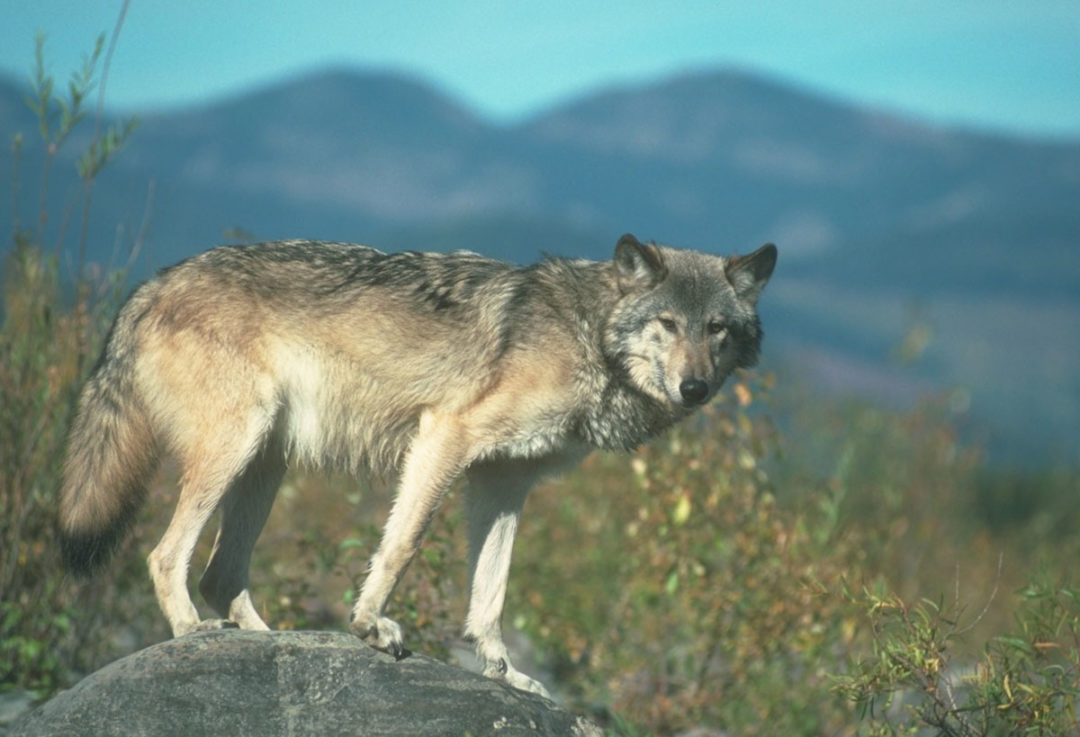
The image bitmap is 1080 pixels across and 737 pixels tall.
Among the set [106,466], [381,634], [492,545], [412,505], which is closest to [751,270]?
[492,545]

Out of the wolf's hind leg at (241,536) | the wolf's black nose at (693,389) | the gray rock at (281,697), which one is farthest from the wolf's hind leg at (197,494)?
the wolf's black nose at (693,389)

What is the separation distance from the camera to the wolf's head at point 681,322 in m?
5.48

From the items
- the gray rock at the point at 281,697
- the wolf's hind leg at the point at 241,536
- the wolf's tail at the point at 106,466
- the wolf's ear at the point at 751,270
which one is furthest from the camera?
the wolf's ear at the point at 751,270

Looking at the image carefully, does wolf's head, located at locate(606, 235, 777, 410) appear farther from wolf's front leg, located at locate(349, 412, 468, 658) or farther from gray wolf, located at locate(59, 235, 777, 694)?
wolf's front leg, located at locate(349, 412, 468, 658)

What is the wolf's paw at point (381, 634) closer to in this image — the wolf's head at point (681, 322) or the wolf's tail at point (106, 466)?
the wolf's tail at point (106, 466)

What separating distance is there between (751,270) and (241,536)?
264 centimetres

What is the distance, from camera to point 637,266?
5.75m

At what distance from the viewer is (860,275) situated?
16062 centimetres

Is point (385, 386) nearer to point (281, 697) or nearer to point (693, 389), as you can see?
point (693, 389)

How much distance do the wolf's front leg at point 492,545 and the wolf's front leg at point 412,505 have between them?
1.29 ft

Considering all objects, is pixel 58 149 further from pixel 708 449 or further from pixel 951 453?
pixel 951 453

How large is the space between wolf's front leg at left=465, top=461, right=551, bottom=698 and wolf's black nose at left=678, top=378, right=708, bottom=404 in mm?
780

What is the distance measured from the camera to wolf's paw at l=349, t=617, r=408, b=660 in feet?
16.4

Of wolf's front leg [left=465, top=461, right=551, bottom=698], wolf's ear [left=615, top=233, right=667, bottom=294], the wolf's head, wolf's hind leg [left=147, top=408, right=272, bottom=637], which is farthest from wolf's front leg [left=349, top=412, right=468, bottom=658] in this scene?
wolf's ear [left=615, top=233, right=667, bottom=294]
